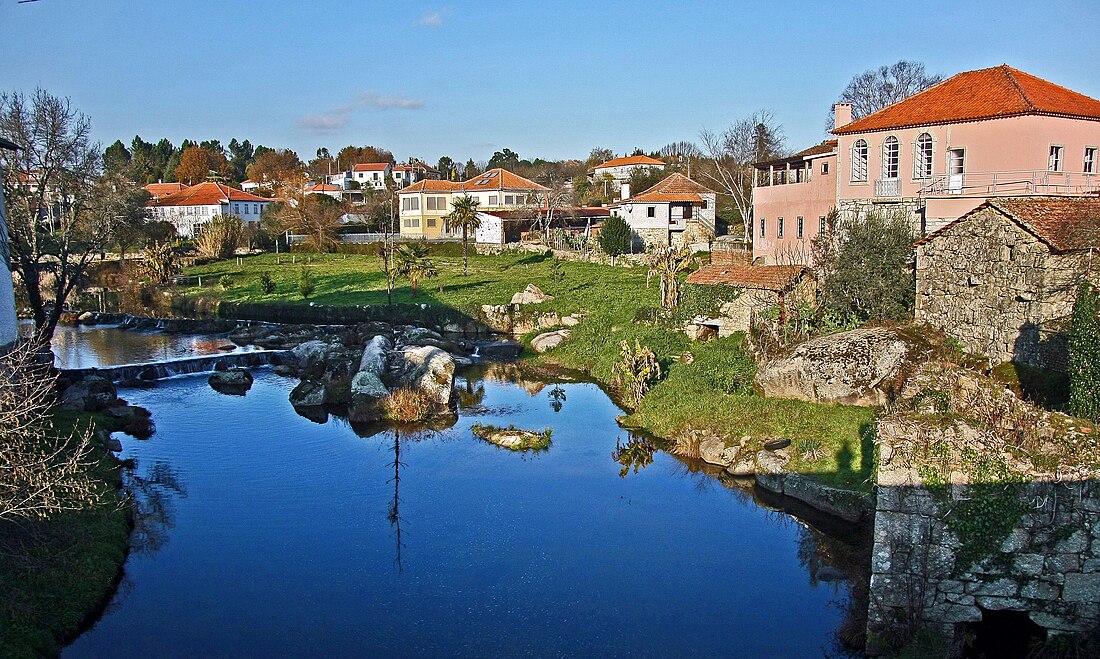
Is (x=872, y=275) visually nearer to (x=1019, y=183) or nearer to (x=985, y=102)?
(x=1019, y=183)

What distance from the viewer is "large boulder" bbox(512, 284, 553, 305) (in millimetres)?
41594

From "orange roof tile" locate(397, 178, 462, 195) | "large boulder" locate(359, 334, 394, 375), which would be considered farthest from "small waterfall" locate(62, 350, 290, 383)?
"orange roof tile" locate(397, 178, 462, 195)

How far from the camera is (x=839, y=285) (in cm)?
2534

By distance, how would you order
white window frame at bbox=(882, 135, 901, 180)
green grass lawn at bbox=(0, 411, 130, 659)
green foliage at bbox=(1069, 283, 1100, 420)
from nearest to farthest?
green grass lawn at bbox=(0, 411, 130, 659) < green foliage at bbox=(1069, 283, 1100, 420) < white window frame at bbox=(882, 135, 901, 180)

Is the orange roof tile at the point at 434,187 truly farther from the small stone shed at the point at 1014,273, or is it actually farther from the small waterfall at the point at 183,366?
the small stone shed at the point at 1014,273

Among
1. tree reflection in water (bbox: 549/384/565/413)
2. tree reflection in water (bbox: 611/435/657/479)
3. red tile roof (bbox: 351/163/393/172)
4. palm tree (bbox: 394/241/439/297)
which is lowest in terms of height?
tree reflection in water (bbox: 611/435/657/479)

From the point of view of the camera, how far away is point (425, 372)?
2781 cm

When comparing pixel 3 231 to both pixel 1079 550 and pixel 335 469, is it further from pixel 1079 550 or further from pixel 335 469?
pixel 1079 550

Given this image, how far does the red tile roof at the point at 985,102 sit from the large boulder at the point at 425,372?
690 inches

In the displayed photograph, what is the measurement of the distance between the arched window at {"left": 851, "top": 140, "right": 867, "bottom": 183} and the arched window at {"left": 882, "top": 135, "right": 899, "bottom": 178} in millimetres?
971

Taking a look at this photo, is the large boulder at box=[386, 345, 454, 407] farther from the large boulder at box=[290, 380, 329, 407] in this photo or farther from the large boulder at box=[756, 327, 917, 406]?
the large boulder at box=[756, 327, 917, 406]

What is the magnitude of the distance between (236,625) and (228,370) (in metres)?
19.7

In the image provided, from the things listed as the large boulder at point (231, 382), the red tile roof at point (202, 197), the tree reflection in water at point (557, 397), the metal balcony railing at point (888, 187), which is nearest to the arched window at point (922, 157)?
the metal balcony railing at point (888, 187)

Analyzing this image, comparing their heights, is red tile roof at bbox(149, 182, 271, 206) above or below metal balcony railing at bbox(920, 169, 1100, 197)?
Result: above
